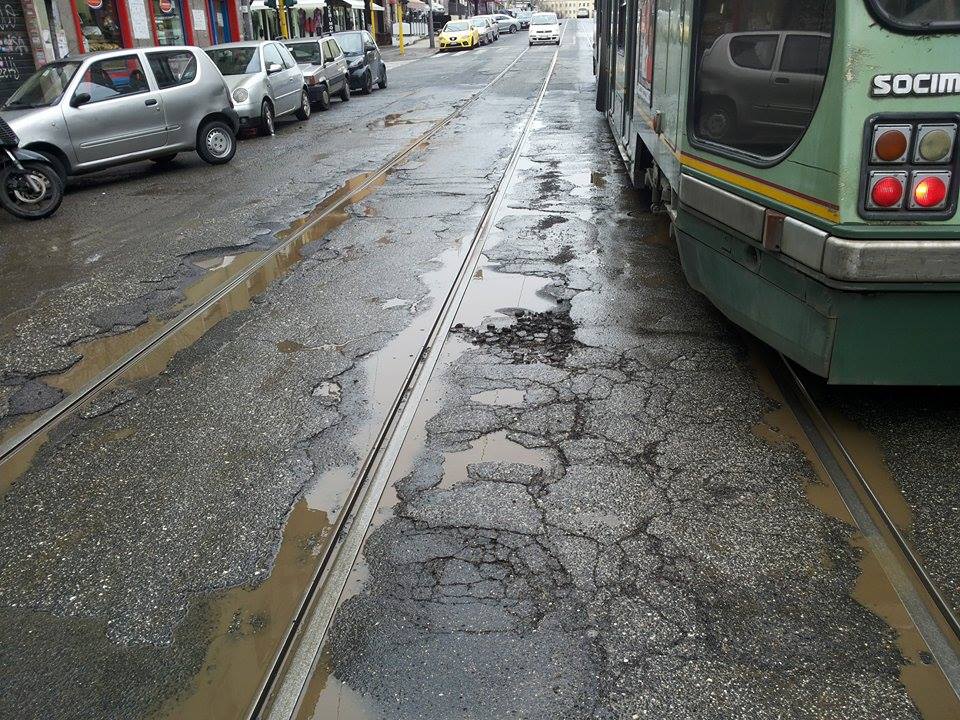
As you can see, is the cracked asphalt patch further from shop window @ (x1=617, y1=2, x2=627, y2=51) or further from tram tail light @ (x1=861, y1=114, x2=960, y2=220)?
shop window @ (x1=617, y1=2, x2=627, y2=51)

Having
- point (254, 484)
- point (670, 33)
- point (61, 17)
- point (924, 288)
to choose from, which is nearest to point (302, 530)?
point (254, 484)

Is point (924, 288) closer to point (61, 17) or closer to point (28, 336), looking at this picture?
point (28, 336)

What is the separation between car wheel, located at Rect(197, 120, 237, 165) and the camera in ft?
42.7

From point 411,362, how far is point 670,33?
2746mm

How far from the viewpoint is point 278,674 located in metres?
2.82

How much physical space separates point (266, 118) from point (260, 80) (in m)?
0.67

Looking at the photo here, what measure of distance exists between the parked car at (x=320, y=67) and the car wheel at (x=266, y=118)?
3.11 metres

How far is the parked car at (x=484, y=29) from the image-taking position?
5038 centimetres

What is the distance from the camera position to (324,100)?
2033cm

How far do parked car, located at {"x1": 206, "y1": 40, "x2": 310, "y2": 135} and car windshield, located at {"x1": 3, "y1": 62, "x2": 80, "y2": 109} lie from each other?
376 centimetres

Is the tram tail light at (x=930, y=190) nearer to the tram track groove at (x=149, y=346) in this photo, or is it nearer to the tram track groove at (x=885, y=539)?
the tram track groove at (x=885, y=539)

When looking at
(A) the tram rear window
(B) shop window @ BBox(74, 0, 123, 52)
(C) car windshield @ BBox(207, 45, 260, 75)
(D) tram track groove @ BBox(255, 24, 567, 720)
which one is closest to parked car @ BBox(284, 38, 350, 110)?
(C) car windshield @ BBox(207, 45, 260, 75)

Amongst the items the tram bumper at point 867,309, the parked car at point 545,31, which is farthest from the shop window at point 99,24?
the parked car at point 545,31

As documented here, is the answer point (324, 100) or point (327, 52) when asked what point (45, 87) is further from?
point (327, 52)
